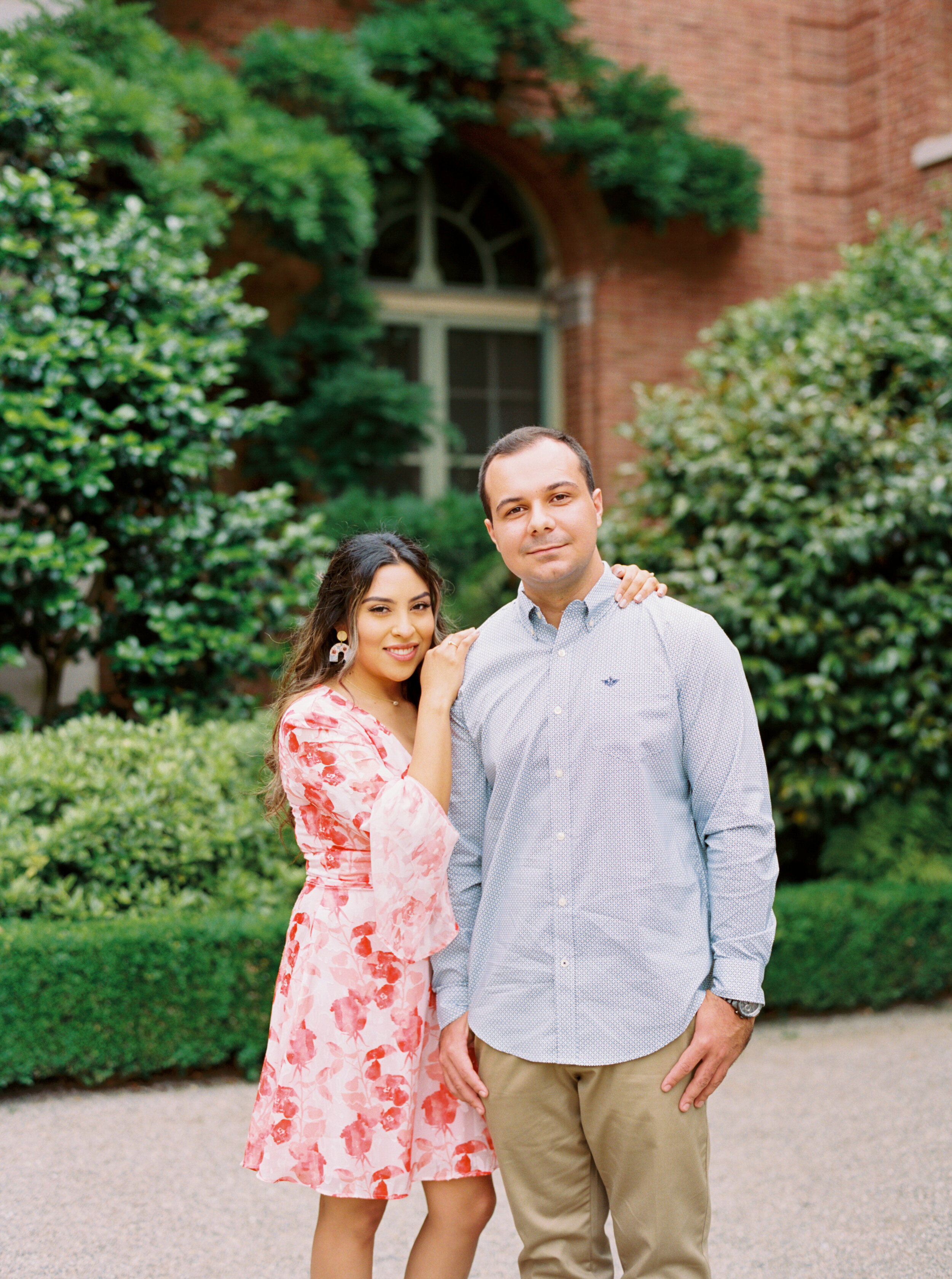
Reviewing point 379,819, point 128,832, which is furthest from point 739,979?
point 128,832

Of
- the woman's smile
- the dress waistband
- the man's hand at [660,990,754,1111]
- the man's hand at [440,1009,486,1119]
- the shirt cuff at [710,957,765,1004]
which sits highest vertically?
the woman's smile

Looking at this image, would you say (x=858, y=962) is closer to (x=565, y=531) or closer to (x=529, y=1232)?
(x=529, y=1232)

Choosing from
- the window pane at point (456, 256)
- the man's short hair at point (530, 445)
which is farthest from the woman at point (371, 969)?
the window pane at point (456, 256)

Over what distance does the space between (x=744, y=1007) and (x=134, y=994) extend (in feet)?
9.54

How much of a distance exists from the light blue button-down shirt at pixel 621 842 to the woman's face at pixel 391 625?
0.86ft

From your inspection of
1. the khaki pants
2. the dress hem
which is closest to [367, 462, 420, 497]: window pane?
the dress hem

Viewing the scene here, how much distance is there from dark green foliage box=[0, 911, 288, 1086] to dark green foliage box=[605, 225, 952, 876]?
2668 mm

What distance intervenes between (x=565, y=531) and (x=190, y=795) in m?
3.00

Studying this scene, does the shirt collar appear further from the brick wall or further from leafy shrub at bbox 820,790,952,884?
the brick wall

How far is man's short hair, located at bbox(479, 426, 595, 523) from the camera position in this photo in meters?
2.18

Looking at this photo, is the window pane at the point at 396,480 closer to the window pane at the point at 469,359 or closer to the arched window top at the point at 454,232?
the window pane at the point at 469,359

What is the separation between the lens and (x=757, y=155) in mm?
9617

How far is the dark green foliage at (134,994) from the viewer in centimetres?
418

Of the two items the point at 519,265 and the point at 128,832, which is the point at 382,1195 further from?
the point at 519,265
